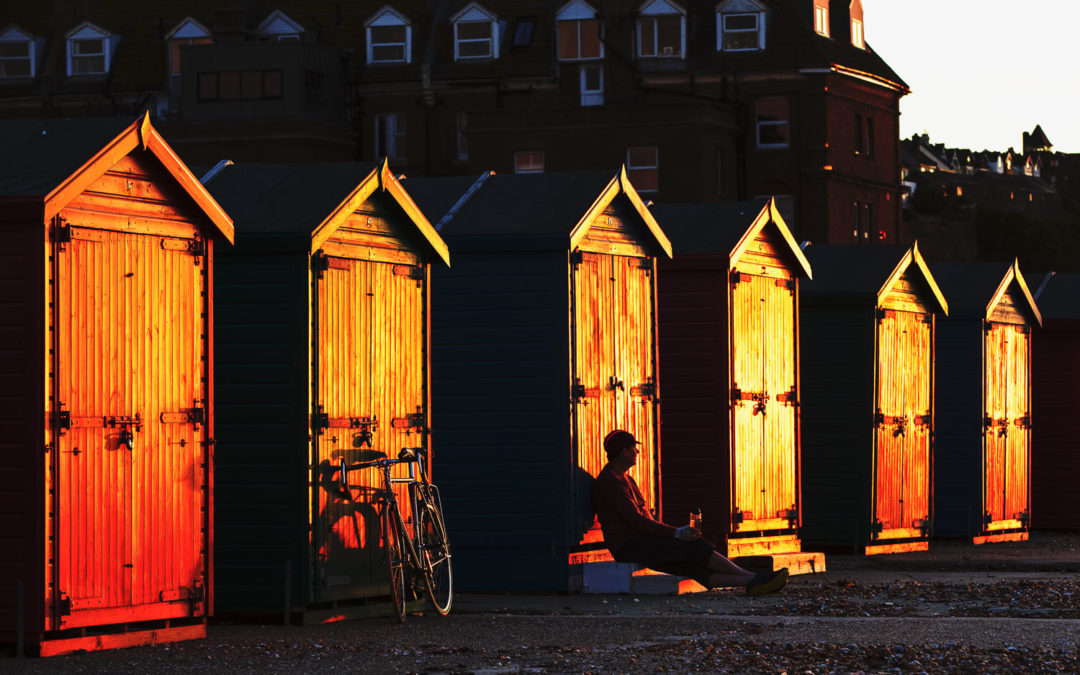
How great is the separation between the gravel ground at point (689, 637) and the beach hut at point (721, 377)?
2213 mm

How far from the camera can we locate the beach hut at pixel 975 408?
27469 mm

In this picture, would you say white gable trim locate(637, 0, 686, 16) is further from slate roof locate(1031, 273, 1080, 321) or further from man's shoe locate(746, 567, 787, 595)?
man's shoe locate(746, 567, 787, 595)

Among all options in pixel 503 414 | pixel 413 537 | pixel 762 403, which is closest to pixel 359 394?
pixel 413 537

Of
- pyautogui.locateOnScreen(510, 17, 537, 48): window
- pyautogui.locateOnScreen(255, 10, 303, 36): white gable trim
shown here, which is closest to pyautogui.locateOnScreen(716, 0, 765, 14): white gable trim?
pyautogui.locateOnScreen(510, 17, 537, 48): window

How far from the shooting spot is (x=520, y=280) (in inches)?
700

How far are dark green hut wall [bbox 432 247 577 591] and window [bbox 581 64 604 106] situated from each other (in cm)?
3885

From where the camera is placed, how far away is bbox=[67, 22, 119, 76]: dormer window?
60.0m

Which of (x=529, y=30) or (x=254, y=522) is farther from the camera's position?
(x=529, y=30)

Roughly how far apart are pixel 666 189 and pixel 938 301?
27470 millimetres

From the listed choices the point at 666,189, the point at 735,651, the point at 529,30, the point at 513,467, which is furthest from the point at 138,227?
the point at 529,30

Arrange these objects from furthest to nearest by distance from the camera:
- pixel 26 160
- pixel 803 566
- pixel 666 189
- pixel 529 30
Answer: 1. pixel 529 30
2. pixel 666 189
3. pixel 803 566
4. pixel 26 160

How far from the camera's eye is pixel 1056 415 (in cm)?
3067

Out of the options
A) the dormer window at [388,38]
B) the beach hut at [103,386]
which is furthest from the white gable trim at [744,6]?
the beach hut at [103,386]

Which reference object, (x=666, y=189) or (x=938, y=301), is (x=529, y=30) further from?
(x=938, y=301)
